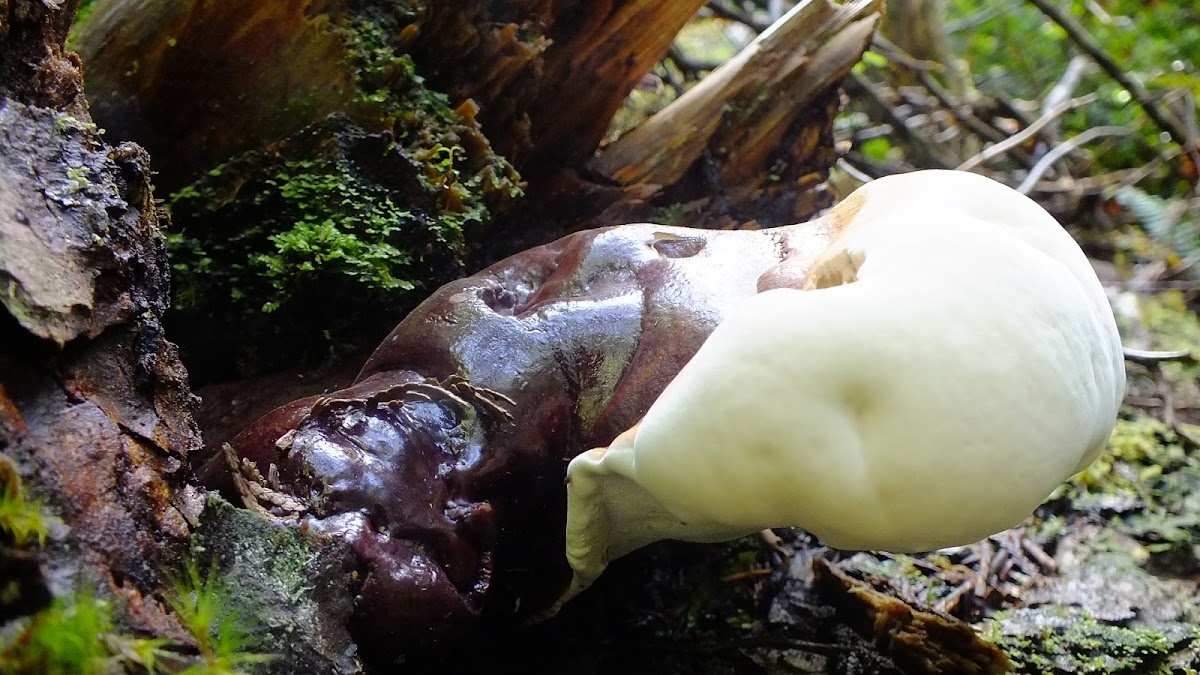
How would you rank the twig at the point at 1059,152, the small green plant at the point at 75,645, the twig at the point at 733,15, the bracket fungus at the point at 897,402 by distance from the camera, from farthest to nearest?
the twig at the point at 733,15, the twig at the point at 1059,152, the bracket fungus at the point at 897,402, the small green plant at the point at 75,645

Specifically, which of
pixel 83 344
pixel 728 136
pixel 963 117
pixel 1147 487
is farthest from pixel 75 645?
pixel 963 117

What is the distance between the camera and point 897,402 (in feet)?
4.13

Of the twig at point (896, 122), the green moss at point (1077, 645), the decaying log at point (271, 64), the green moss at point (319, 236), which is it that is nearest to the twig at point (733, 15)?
the twig at point (896, 122)

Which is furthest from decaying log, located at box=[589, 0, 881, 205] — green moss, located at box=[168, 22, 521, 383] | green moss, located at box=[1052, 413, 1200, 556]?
green moss, located at box=[1052, 413, 1200, 556]

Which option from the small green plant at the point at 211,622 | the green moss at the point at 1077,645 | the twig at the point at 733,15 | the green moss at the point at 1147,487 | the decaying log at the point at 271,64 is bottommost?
the green moss at the point at 1147,487

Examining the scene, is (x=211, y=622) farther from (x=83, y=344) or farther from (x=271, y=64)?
(x=271, y=64)

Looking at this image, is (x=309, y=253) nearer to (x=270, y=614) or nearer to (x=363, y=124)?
(x=363, y=124)

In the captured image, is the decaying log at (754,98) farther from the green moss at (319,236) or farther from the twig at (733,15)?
the twig at (733,15)

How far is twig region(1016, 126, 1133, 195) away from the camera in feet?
14.0

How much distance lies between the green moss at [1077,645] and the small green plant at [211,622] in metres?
1.90

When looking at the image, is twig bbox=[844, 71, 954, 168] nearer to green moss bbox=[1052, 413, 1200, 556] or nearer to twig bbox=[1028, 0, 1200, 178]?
twig bbox=[1028, 0, 1200, 178]

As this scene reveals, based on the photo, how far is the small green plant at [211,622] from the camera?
1144mm

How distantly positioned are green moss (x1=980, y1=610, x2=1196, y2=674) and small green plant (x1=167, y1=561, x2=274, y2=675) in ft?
6.24

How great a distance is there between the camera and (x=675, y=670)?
2047mm
